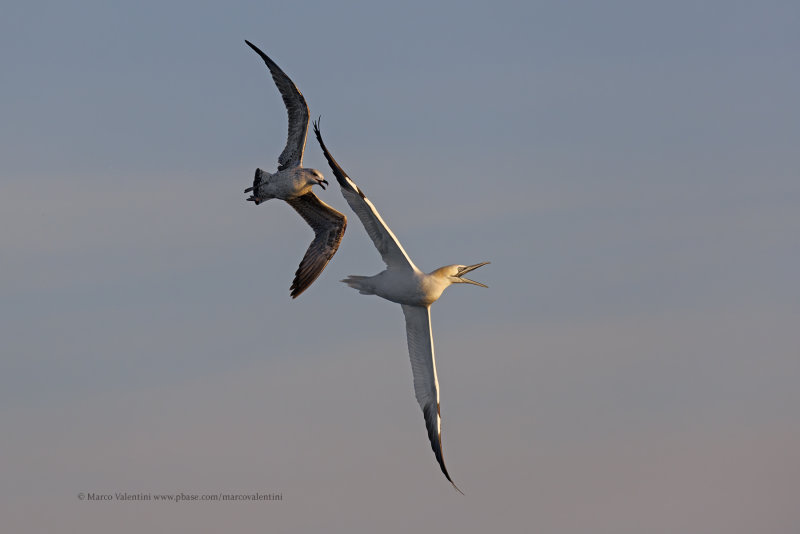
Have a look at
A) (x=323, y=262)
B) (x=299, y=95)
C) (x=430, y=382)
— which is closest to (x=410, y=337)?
(x=430, y=382)

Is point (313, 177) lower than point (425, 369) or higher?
higher

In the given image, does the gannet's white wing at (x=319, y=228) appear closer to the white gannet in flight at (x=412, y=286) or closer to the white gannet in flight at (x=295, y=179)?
the white gannet in flight at (x=295, y=179)

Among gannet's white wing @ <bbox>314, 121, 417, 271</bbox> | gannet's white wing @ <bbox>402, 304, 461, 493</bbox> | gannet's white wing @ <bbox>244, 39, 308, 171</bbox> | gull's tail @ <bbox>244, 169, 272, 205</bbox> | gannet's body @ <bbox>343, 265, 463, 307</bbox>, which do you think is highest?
gannet's white wing @ <bbox>244, 39, 308, 171</bbox>

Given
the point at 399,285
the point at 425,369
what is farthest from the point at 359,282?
the point at 425,369

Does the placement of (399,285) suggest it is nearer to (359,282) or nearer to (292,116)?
(359,282)

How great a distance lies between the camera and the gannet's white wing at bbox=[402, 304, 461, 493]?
118 feet

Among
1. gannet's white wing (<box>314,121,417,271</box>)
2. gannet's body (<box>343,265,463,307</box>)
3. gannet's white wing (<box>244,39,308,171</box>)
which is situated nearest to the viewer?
gannet's white wing (<box>314,121,417,271</box>)

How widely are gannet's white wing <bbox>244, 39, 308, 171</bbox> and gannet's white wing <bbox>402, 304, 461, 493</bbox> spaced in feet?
17.9

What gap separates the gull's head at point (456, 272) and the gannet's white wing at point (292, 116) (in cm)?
530

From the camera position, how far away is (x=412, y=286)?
34.3m

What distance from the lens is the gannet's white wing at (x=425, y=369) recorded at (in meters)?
35.9

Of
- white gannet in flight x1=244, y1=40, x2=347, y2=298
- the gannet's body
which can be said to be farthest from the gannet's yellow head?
the gannet's body

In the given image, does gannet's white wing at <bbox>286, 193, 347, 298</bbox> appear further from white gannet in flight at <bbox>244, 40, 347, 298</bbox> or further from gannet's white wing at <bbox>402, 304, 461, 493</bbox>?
gannet's white wing at <bbox>402, 304, 461, 493</bbox>

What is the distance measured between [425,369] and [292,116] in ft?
26.7
